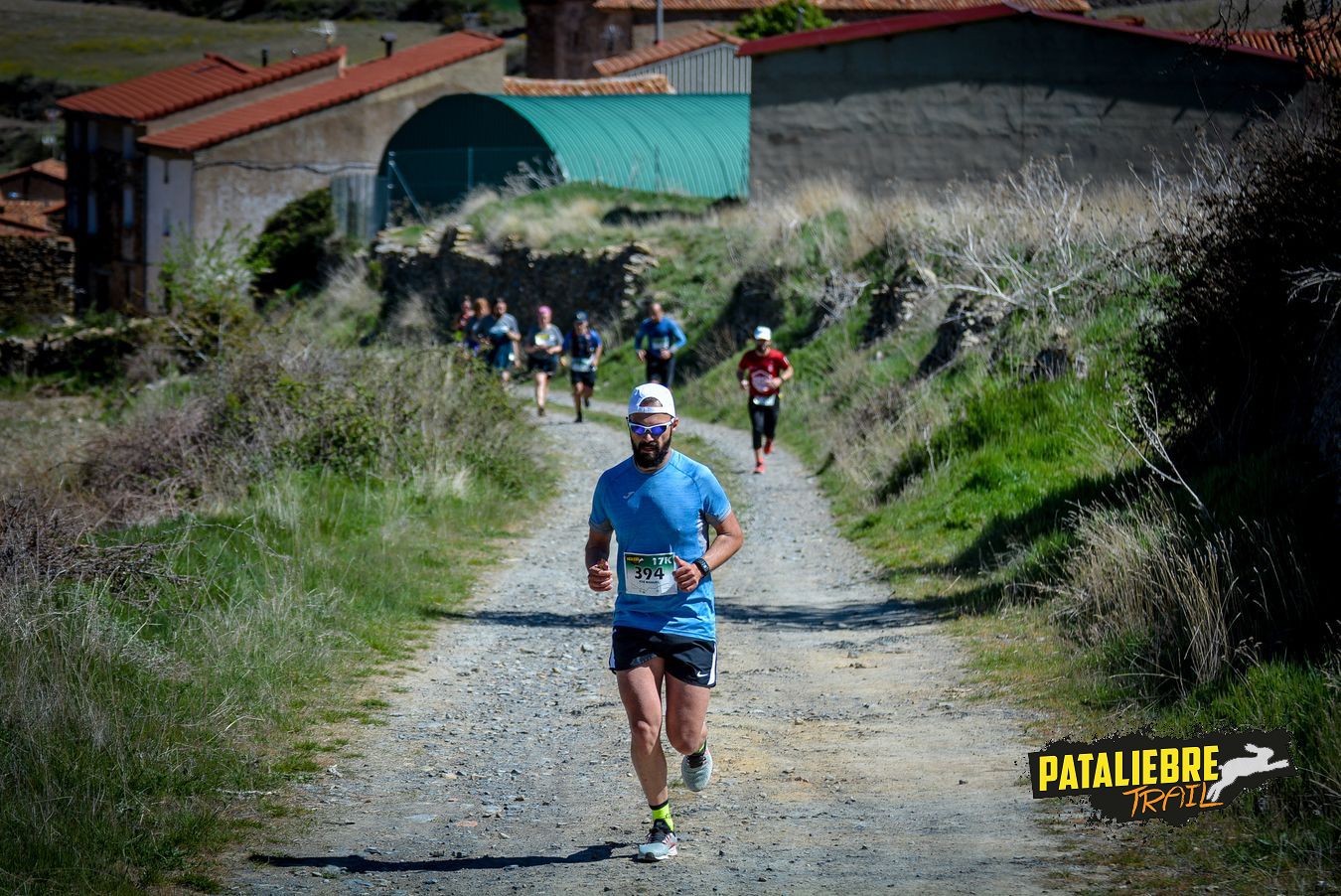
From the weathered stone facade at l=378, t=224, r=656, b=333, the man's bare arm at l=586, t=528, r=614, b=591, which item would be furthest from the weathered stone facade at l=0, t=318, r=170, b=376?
the man's bare arm at l=586, t=528, r=614, b=591

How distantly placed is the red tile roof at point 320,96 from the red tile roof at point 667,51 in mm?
6271

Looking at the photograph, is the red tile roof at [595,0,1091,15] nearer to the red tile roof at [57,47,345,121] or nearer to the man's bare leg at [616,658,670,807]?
the red tile roof at [57,47,345,121]

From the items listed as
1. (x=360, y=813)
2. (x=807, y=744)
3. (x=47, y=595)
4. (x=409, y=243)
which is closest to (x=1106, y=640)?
(x=807, y=744)

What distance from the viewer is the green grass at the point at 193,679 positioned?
5.84 metres

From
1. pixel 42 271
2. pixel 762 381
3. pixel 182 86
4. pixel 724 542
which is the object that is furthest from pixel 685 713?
pixel 42 271

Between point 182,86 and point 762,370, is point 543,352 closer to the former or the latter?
point 762,370

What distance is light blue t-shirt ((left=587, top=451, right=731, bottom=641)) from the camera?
242 inches

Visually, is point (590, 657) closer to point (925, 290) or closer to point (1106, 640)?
point (1106, 640)

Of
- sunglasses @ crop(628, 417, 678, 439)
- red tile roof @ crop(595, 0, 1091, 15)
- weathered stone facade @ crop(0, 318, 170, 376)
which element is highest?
red tile roof @ crop(595, 0, 1091, 15)

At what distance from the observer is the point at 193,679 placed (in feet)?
25.8

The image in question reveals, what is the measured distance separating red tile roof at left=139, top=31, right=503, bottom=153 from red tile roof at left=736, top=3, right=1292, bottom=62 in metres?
17.7

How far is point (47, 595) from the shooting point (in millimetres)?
8359

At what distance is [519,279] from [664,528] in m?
30.4

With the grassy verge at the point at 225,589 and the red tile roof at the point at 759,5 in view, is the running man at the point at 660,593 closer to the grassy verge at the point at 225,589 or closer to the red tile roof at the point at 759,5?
the grassy verge at the point at 225,589
